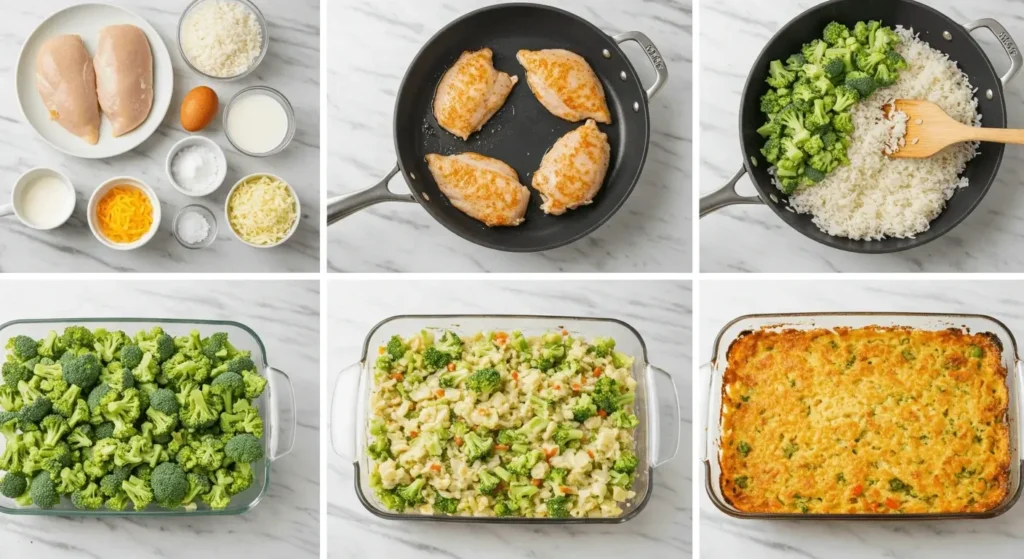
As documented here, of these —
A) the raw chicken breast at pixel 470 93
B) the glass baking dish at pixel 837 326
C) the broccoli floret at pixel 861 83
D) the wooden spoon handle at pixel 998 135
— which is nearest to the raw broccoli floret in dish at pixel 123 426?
the raw chicken breast at pixel 470 93

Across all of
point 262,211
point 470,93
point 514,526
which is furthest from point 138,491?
point 470,93

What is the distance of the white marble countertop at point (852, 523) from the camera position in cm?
250

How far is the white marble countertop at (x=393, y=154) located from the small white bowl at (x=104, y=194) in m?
0.60

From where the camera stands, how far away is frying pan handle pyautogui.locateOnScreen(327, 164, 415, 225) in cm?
241

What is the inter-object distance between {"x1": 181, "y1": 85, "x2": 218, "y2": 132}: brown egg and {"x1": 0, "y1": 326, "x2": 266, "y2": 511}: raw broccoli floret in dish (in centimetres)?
75

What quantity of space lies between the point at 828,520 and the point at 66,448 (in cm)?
249

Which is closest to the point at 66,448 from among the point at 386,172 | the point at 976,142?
the point at 386,172

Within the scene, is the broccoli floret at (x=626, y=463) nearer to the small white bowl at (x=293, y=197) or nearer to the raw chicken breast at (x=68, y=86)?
the small white bowl at (x=293, y=197)

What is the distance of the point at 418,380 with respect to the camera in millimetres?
2461

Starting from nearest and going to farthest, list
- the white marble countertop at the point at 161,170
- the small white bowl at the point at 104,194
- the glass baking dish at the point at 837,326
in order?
the glass baking dish at the point at 837,326 → the small white bowl at the point at 104,194 → the white marble countertop at the point at 161,170

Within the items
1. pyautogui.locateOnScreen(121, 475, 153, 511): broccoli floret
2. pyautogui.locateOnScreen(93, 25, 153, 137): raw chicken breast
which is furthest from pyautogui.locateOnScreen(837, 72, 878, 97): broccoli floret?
pyautogui.locateOnScreen(121, 475, 153, 511): broccoli floret

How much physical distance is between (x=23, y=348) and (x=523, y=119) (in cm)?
187

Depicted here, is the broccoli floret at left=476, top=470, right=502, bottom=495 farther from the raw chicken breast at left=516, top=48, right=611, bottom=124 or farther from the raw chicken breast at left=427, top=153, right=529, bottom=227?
the raw chicken breast at left=516, top=48, right=611, bottom=124

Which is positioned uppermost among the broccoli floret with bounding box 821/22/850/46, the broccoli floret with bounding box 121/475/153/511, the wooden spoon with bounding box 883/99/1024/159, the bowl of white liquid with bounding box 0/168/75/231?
the broccoli floret with bounding box 821/22/850/46
